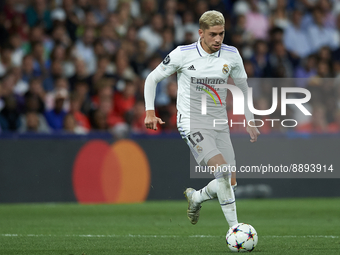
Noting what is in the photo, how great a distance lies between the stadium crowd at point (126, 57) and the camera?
503 inches

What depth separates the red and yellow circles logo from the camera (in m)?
12.4

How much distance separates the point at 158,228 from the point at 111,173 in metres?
3.92

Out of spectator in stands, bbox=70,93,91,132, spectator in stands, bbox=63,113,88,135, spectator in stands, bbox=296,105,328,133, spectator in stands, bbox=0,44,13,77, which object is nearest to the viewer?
spectator in stands, bbox=63,113,88,135

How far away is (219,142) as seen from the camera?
23.1 ft

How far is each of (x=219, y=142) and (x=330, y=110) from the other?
25.9 ft

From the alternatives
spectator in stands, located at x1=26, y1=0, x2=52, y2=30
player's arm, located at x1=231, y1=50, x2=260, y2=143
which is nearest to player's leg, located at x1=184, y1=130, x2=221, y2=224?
player's arm, located at x1=231, y1=50, x2=260, y2=143

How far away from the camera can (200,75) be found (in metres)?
6.99

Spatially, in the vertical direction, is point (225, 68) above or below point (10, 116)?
above

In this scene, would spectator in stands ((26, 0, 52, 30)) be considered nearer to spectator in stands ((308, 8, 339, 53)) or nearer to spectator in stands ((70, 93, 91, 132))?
spectator in stands ((70, 93, 91, 132))

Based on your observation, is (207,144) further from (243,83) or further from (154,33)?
(154,33)

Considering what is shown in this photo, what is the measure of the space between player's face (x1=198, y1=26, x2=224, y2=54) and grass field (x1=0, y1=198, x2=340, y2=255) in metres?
2.14

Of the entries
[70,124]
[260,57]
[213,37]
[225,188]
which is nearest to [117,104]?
[70,124]

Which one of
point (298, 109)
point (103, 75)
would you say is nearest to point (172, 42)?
point (103, 75)

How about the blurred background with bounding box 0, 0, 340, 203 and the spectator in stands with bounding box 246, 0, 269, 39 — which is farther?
the spectator in stands with bounding box 246, 0, 269, 39
